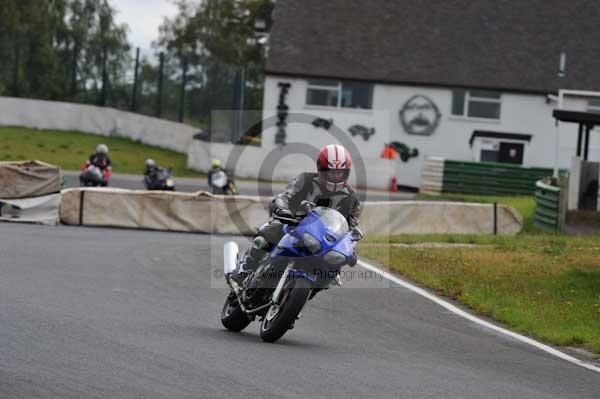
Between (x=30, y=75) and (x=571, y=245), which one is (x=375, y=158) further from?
(x=571, y=245)

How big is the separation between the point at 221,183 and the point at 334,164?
19.5 metres

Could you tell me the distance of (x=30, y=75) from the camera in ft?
171

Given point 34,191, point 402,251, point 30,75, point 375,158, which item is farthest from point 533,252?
point 30,75

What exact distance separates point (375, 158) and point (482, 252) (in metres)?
25.5

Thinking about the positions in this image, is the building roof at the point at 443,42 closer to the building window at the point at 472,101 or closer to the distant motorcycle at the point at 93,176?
the building window at the point at 472,101

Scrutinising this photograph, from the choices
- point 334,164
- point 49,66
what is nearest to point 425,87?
point 49,66

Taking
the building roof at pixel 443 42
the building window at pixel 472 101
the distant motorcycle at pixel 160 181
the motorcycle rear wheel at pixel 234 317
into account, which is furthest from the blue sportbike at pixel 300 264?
the building window at pixel 472 101

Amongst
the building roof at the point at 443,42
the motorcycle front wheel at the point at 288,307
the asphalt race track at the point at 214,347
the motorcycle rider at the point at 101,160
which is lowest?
the asphalt race track at the point at 214,347

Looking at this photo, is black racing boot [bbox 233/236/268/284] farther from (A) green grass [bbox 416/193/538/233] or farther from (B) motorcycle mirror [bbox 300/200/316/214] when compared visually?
(A) green grass [bbox 416/193/538/233]

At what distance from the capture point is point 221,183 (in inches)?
1150

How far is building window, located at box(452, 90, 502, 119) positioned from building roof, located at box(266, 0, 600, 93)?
41 centimetres

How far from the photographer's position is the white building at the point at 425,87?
47.2m

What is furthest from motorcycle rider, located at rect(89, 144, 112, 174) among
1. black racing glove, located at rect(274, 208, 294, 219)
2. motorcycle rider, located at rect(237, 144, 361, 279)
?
black racing glove, located at rect(274, 208, 294, 219)

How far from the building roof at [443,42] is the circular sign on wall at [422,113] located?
0.80 metres
